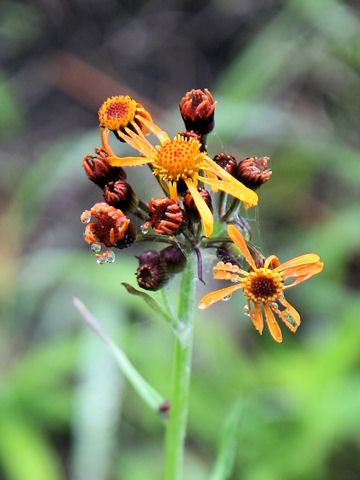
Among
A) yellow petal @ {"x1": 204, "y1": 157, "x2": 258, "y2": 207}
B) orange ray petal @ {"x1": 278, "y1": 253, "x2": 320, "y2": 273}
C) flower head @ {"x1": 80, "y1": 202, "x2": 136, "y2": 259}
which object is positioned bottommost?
orange ray petal @ {"x1": 278, "y1": 253, "x2": 320, "y2": 273}

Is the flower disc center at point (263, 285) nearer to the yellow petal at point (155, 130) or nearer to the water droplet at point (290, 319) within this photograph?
the water droplet at point (290, 319)

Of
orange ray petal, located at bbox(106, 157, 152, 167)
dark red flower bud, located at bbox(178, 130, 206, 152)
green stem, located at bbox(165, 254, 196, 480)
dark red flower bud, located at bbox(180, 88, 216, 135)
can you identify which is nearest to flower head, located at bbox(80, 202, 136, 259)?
orange ray petal, located at bbox(106, 157, 152, 167)

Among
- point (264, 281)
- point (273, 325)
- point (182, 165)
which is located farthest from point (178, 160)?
point (273, 325)

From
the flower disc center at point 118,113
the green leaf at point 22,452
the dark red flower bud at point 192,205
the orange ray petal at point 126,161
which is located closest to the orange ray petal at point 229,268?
the dark red flower bud at point 192,205

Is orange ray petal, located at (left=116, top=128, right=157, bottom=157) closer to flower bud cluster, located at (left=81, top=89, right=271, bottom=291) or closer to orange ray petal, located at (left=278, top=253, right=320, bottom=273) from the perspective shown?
flower bud cluster, located at (left=81, top=89, right=271, bottom=291)

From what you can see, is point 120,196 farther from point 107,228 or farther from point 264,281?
point 264,281

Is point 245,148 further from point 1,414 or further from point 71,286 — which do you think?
point 1,414
